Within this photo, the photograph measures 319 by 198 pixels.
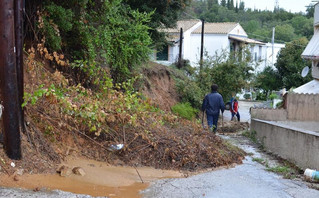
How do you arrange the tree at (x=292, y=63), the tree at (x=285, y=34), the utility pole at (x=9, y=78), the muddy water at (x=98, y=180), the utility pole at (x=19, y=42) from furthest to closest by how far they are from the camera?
the tree at (x=285, y=34), the tree at (x=292, y=63), the utility pole at (x=19, y=42), the utility pole at (x=9, y=78), the muddy water at (x=98, y=180)

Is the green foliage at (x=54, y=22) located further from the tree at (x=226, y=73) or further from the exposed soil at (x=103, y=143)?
the tree at (x=226, y=73)

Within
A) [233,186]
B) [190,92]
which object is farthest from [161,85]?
[233,186]

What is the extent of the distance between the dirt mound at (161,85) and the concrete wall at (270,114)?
4.95 m

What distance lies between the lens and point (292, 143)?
1085cm

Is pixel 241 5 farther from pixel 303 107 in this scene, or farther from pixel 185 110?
pixel 303 107

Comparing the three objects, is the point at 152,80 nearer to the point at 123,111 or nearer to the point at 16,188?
the point at 123,111

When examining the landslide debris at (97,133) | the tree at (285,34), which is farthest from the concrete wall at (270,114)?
the tree at (285,34)

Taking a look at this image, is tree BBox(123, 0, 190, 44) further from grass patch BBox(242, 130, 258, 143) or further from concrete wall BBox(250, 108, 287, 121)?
grass patch BBox(242, 130, 258, 143)

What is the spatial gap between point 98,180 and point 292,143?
19.2ft

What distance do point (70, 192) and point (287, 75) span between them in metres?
46.9

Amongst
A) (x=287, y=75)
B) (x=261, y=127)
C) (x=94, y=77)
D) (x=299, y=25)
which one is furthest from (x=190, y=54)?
(x=299, y=25)

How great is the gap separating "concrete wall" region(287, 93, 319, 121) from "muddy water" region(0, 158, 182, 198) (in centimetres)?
780

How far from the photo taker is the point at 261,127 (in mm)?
14594

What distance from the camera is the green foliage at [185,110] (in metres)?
20.4
